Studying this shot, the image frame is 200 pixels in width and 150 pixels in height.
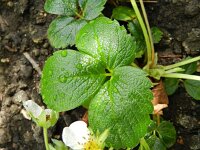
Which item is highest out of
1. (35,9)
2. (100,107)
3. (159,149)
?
(35,9)

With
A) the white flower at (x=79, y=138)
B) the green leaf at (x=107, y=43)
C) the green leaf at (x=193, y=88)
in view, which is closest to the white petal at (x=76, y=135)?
the white flower at (x=79, y=138)

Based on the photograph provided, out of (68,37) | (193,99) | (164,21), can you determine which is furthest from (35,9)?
(193,99)

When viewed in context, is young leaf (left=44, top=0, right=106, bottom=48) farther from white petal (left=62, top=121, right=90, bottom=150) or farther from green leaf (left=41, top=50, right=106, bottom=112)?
white petal (left=62, top=121, right=90, bottom=150)

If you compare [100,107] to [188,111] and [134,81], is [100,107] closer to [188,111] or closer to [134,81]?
[134,81]

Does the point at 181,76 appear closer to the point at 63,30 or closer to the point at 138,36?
the point at 138,36

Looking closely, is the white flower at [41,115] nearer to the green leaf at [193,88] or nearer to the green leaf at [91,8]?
the green leaf at [91,8]
